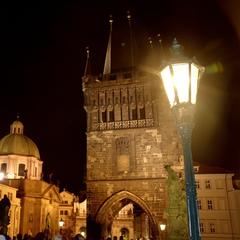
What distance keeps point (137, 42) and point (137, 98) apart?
834cm

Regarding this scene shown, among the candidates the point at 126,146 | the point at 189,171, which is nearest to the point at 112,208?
the point at 126,146

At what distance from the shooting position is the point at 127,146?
33969 mm

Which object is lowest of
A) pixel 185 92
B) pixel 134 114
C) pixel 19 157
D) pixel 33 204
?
pixel 185 92

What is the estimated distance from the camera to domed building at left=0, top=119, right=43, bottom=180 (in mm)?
53094

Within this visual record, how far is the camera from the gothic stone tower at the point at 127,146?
3221 centimetres

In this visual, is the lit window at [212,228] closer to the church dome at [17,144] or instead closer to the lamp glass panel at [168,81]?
the church dome at [17,144]

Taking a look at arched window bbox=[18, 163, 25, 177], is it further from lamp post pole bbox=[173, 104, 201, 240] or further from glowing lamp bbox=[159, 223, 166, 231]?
lamp post pole bbox=[173, 104, 201, 240]

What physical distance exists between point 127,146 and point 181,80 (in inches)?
1111

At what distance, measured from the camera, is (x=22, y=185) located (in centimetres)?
5106

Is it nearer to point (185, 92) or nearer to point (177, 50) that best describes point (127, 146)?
point (177, 50)

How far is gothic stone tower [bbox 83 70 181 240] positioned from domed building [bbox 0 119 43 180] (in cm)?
2266

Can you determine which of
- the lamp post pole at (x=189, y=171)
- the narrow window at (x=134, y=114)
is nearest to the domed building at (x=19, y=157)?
the narrow window at (x=134, y=114)

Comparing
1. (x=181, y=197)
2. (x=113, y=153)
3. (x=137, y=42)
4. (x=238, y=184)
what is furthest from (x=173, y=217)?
A: (x=238, y=184)

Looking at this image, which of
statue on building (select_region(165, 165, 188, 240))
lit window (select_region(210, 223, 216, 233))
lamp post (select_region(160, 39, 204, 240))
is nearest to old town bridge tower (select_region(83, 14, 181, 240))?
Answer: statue on building (select_region(165, 165, 188, 240))
